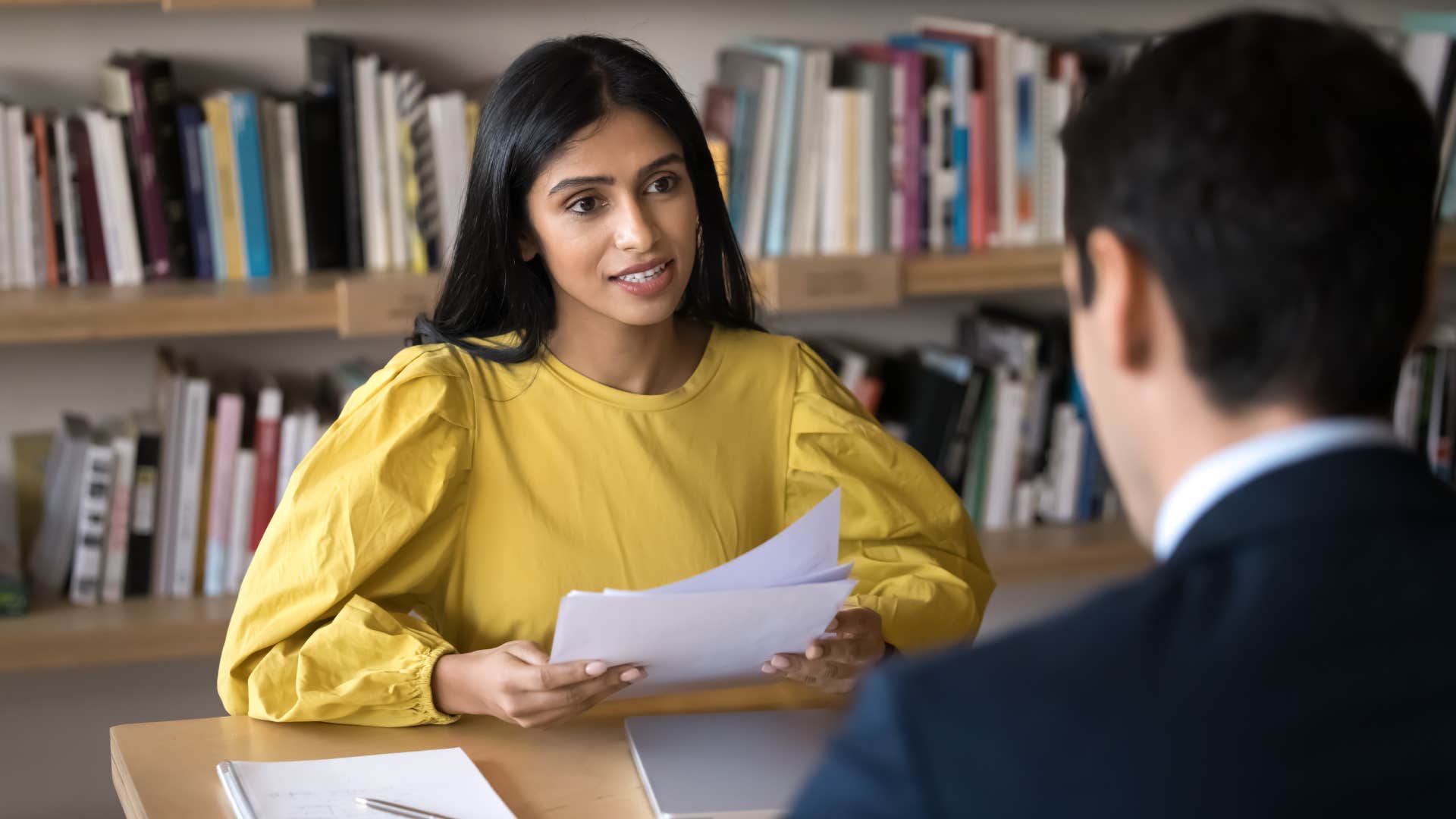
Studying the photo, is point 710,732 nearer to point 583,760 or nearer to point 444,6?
point 583,760

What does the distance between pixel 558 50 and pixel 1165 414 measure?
3.01 feet

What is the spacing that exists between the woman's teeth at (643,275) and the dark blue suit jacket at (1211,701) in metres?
0.86

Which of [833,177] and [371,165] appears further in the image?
[833,177]

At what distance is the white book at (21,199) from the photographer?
213 centimetres

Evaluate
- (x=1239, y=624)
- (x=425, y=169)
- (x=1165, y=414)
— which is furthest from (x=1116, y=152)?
(x=425, y=169)

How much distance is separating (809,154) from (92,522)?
1243mm

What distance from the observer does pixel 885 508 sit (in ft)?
5.13

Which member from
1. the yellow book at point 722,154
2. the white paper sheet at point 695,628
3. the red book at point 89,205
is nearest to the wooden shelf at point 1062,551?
the yellow book at point 722,154

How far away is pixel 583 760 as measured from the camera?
1250mm

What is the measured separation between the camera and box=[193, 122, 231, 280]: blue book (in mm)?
2180

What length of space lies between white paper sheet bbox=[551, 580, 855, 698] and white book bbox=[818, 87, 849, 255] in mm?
1284

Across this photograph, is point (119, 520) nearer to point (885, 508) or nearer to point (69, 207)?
point (69, 207)

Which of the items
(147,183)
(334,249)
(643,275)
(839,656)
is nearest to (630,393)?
(643,275)

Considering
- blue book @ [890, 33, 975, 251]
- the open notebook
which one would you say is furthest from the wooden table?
blue book @ [890, 33, 975, 251]
